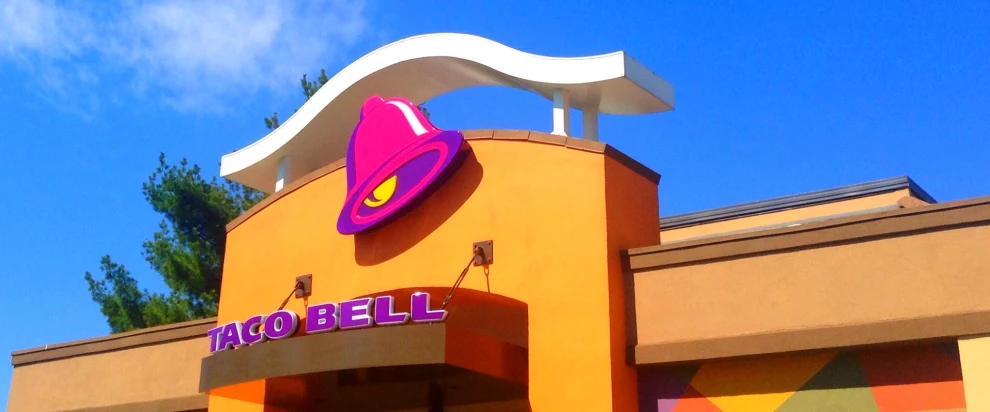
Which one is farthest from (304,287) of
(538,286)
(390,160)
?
(538,286)

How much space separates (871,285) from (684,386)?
2.83m

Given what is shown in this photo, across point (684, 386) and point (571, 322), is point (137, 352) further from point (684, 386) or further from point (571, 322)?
point (684, 386)


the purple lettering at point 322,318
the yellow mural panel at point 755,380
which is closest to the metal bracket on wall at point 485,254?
the purple lettering at point 322,318

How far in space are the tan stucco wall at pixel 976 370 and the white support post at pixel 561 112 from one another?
22.2 ft

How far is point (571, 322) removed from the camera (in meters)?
15.0

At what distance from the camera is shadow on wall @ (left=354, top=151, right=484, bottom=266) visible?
16.8 metres

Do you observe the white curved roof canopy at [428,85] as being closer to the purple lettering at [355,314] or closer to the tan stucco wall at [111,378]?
the tan stucco wall at [111,378]

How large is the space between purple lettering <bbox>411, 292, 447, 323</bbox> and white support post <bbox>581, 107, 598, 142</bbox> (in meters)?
4.48

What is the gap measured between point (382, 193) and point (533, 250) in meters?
3.06

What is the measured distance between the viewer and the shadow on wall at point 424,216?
1678 centimetres

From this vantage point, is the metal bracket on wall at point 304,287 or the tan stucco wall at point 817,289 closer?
the tan stucco wall at point 817,289

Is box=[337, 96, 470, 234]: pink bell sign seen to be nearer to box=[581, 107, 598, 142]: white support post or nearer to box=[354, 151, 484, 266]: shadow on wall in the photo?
box=[354, 151, 484, 266]: shadow on wall

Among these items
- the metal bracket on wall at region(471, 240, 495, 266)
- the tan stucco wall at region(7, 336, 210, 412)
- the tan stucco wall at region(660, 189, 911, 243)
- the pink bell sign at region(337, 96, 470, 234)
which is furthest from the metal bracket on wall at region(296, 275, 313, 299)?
the tan stucco wall at region(660, 189, 911, 243)

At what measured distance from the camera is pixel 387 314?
589 inches
